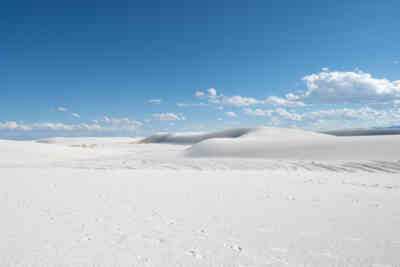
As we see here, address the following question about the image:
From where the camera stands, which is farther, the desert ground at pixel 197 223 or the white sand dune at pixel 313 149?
the white sand dune at pixel 313 149

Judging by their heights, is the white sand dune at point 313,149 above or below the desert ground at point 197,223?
above

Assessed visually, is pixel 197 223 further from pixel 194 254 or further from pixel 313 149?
pixel 313 149

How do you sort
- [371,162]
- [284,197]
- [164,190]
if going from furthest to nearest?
[371,162] → [164,190] → [284,197]

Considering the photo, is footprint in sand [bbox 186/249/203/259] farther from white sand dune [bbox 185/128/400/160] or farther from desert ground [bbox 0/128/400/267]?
white sand dune [bbox 185/128/400/160]

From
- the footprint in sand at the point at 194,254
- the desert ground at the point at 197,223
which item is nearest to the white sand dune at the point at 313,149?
the desert ground at the point at 197,223

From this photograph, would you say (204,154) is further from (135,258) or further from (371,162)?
(135,258)

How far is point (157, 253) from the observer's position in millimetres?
2742

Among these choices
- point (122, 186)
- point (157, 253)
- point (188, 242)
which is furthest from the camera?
point (122, 186)

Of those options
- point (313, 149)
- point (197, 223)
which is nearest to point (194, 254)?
point (197, 223)

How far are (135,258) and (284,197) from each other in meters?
3.90

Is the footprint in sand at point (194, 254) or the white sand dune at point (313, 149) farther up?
the white sand dune at point (313, 149)

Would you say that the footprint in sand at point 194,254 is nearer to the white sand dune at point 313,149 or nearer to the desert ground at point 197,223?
the desert ground at point 197,223

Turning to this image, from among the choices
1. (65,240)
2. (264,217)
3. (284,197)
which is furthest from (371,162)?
(65,240)

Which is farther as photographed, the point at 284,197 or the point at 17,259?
the point at 284,197
